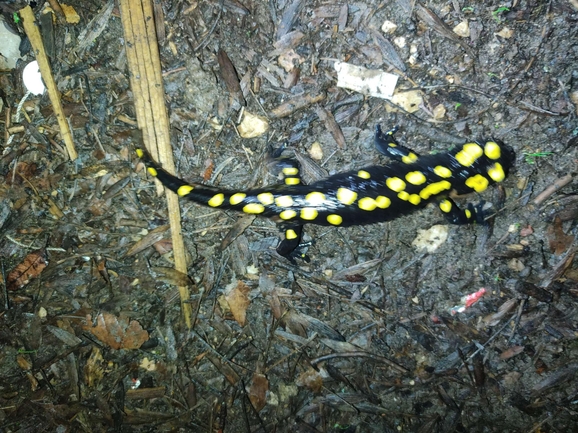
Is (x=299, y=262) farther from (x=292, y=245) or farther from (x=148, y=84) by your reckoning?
(x=148, y=84)

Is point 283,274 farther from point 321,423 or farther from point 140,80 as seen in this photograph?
point 140,80

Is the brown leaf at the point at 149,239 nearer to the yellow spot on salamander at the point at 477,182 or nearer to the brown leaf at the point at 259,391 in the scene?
the brown leaf at the point at 259,391

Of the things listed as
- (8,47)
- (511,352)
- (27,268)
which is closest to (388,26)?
(511,352)

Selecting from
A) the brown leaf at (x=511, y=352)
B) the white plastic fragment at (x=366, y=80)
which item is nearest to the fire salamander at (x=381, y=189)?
the white plastic fragment at (x=366, y=80)

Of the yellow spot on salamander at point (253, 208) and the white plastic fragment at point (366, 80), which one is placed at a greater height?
the white plastic fragment at point (366, 80)

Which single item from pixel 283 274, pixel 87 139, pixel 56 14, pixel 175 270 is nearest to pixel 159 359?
pixel 175 270
